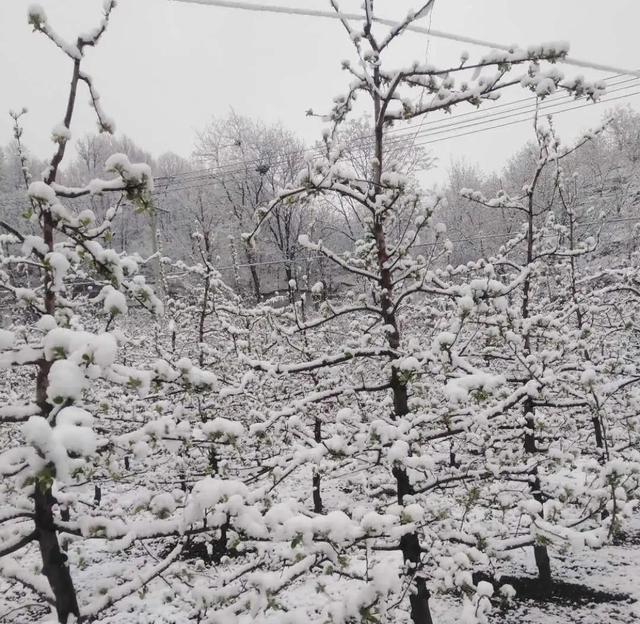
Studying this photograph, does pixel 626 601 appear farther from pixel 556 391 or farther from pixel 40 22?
pixel 40 22

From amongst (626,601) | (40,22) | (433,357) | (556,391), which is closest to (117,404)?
(433,357)

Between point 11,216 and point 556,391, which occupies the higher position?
point 11,216

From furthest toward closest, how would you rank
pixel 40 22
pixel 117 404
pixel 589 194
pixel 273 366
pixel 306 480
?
pixel 589 194 → pixel 306 480 → pixel 117 404 → pixel 273 366 → pixel 40 22

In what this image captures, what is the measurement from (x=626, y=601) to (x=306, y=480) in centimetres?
804

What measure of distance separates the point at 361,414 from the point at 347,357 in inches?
30.6

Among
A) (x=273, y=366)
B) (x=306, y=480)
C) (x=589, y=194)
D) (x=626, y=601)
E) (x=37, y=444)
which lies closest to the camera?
(x=37, y=444)

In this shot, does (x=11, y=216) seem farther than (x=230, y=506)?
Yes

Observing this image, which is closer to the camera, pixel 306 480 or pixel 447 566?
pixel 447 566

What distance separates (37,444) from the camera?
1498mm

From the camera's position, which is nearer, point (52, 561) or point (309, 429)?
point (52, 561)

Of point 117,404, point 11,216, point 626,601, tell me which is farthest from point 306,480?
point 11,216

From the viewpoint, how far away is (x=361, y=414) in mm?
4512

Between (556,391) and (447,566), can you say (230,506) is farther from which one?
(556,391)

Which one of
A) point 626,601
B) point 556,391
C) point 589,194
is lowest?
point 626,601
